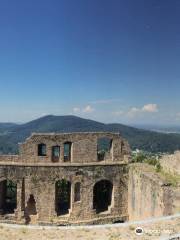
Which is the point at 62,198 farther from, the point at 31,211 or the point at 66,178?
the point at 66,178

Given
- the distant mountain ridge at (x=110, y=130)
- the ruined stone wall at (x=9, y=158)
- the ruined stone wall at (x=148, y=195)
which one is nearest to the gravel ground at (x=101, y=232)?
the ruined stone wall at (x=148, y=195)

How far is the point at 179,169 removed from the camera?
2353 cm

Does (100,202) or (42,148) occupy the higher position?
(42,148)

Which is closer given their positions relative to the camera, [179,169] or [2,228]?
[2,228]

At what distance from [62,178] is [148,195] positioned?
6.18 metres

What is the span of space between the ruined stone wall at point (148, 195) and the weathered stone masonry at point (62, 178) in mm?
1188

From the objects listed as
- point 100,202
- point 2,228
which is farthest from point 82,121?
point 2,228

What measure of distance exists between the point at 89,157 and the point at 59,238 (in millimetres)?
12135

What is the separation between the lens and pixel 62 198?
29.6 metres

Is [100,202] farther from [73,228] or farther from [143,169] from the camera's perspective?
[73,228]

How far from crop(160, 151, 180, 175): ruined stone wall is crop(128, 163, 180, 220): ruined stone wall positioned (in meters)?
1.20

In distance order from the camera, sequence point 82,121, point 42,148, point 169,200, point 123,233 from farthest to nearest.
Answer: point 82,121 → point 42,148 → point 169,200 → point 123,233

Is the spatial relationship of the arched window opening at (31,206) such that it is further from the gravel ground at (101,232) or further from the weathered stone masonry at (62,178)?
the gravel ground at (101,232)

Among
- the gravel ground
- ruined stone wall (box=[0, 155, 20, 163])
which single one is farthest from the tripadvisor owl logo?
ruined stone wall (box=[0, 155, 20, 163])
